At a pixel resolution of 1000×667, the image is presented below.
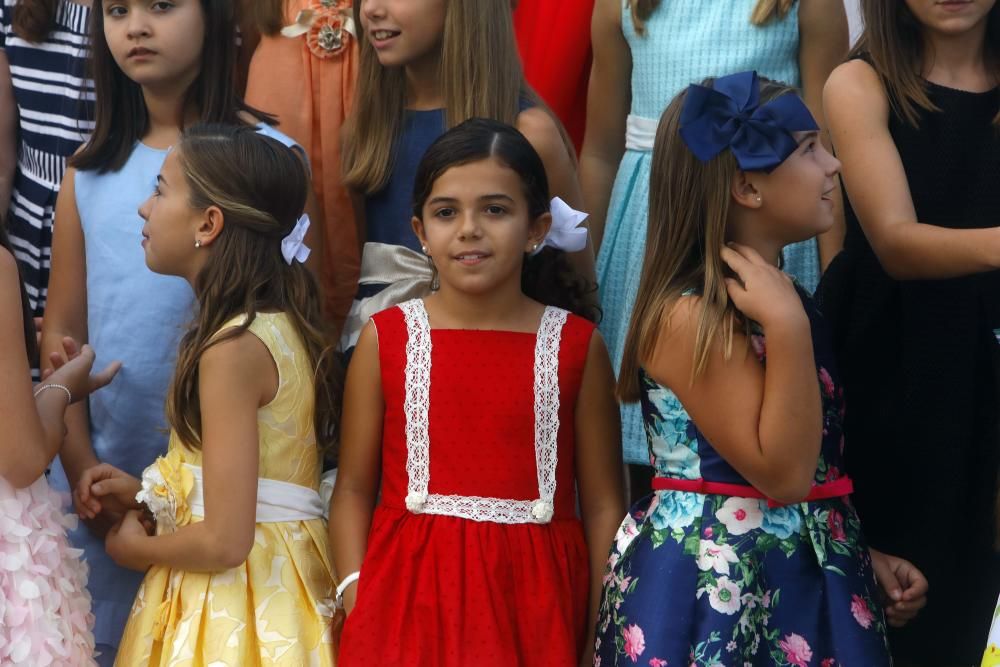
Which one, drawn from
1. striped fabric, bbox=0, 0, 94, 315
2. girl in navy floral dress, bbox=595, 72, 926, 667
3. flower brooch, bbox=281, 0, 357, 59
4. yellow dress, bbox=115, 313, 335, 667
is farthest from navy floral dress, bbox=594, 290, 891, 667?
striped fabric, bbox=0, 0, 94, 315

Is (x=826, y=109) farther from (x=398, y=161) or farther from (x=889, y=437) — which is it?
(x=398, y=161)

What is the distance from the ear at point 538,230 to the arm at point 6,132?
1.55m

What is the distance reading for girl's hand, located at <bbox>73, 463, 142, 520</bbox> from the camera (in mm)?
3326

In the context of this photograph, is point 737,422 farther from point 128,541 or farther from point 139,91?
point 139,91

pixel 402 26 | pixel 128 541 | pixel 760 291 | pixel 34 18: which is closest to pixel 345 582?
pixel 128 541

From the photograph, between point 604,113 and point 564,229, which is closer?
point 564,229

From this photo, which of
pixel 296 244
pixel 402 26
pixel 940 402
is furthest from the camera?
pixel 402 26

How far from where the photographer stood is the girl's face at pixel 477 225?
314cm

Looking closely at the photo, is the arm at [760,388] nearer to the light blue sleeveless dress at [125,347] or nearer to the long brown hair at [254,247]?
the long brown hair at [254,247]

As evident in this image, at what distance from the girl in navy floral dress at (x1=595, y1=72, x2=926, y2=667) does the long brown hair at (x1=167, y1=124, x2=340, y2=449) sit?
0.71 metres

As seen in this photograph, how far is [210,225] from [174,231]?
0.08m

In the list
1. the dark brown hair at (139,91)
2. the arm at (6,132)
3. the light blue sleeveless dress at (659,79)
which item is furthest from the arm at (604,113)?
the arm at (6,132)

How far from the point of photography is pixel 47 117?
4016mm

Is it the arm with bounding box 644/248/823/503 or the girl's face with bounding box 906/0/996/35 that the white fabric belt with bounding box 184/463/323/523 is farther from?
the girl's face with bounding box 906/0/996/35
